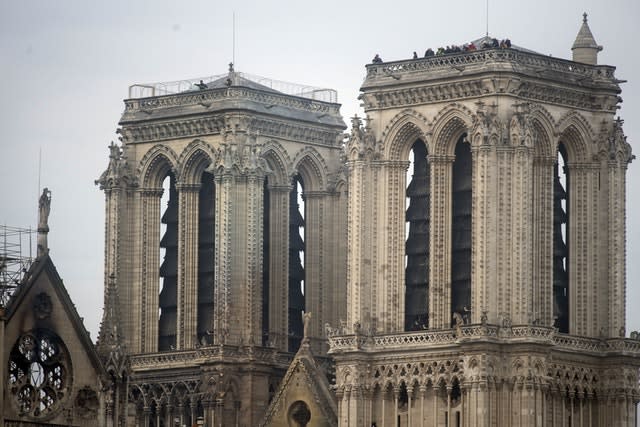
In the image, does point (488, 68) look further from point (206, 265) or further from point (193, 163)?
point (206, 265)

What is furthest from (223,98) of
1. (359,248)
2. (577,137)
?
(577,137)

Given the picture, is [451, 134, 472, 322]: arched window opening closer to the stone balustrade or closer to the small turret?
the stone balustrade

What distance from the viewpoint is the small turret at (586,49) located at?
114875 millimetres

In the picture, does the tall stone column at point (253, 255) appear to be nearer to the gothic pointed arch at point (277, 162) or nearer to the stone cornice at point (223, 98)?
the gothic pointed arch at point (277, 162)

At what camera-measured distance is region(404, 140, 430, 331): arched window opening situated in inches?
4419

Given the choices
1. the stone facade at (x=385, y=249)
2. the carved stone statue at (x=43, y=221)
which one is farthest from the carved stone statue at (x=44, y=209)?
the stone facade at (x=385, y=249)

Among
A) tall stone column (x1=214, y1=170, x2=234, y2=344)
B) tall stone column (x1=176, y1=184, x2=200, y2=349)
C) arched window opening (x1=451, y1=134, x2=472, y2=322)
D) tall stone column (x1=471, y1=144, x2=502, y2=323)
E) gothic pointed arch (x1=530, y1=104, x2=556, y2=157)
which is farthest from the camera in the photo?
tall stone column (x1=176, y1=184, x2=200, y2=349)

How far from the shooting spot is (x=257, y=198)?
118 m

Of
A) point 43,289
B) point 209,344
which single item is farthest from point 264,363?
point 43,289

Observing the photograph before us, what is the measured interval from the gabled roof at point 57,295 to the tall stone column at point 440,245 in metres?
19.5

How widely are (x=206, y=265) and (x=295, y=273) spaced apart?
342 centimetres

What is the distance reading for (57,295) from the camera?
305 feet

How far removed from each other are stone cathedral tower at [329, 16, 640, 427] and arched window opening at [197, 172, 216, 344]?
8283 millimetres

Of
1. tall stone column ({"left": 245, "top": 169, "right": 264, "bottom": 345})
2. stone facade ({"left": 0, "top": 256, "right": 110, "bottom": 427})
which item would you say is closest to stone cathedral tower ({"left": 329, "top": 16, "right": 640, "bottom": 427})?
tall stone column ({"left": 245, "top": 169, "right": 264, "bottom": 345})
